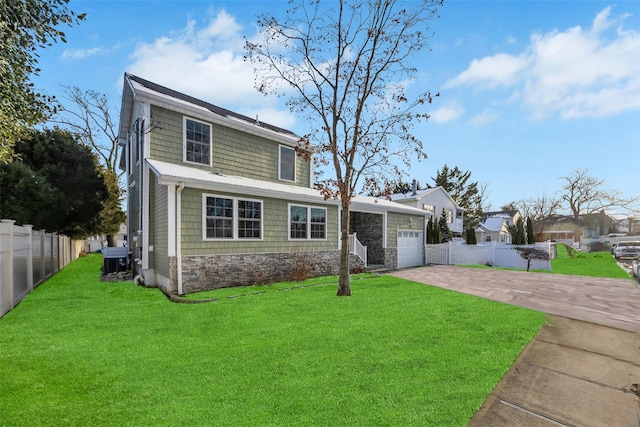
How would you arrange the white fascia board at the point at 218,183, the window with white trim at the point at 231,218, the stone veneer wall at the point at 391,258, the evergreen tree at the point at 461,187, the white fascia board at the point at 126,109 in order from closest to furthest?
the white fascia board at the point at 218,183 → the window with white trim at the point at 231,218 → the white fascia board at the point at 126,109 → the stone veneer wall at the point at 391,258 → the evergreen tree at the point at 461,187

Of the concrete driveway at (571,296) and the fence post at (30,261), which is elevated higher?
the fence post at (30,261)

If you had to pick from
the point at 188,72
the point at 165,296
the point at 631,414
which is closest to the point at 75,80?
the point at 188,72

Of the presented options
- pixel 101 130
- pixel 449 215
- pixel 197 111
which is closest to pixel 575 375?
pixel 197 111

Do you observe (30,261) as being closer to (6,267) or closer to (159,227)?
(6,267)

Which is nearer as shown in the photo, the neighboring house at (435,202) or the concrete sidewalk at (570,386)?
the concrete sidewalk at (570,386)

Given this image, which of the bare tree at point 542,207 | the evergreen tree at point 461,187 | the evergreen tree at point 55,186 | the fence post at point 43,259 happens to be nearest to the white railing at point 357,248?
the fence post at point 43,259

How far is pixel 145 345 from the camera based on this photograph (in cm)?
503

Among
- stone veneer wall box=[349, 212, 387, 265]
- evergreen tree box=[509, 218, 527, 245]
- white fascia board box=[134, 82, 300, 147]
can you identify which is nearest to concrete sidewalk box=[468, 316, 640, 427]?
stone veneer wall box=[349, 212, 387, 265]

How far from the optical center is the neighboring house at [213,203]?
9.82 metres

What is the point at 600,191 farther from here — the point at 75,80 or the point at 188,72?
the point at 75,80

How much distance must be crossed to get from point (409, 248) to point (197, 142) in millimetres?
12605

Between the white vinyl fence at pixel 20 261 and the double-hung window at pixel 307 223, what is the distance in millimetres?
7933

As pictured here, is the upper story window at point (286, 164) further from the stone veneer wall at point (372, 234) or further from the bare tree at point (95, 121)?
the bare tree at point (95, 121)

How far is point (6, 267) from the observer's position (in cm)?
720
